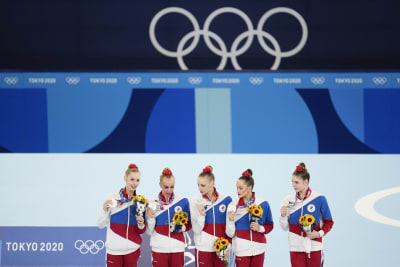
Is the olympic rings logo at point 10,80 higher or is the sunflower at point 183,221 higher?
the olympic rings logo at point 10,80

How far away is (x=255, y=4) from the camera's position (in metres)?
7.24

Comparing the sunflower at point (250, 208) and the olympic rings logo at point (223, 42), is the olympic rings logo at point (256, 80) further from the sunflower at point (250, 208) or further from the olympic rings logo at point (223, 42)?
the sunflower at point (250, 208)

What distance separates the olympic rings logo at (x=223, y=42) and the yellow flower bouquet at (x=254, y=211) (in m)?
2.58

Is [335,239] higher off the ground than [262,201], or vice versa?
[262,201]

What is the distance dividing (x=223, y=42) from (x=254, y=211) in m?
2.94

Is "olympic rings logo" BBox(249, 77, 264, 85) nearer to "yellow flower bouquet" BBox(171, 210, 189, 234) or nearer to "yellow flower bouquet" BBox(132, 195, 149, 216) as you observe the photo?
"yellow flower bouquet" BBox(171, 210, 189, 234)

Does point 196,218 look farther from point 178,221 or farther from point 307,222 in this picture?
point 307,222

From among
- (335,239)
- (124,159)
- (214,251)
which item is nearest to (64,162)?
(124,159)

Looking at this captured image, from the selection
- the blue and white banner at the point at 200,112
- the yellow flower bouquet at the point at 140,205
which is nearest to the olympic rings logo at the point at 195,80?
the blue and white banner at the point at 200,112

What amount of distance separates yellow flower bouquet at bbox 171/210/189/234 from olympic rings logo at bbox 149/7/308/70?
2612 millimetres

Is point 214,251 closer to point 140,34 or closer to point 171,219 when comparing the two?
point 171,219

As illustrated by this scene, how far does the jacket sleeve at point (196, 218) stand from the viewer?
5465mm

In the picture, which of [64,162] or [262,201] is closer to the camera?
[262,201]

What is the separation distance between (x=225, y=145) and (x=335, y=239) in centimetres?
211
